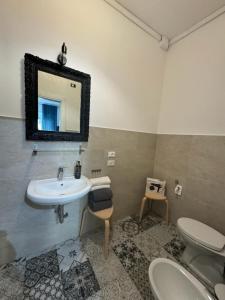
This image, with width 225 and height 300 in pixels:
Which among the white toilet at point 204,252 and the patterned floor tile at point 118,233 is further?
the patterned floor tile at point 118,233

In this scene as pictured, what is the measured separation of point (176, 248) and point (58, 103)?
82.2 inches

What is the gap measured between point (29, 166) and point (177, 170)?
1.82 metres

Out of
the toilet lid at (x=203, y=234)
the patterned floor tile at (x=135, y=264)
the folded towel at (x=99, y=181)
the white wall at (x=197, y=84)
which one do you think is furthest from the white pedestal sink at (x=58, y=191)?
the white wall at (x=197, y=84)

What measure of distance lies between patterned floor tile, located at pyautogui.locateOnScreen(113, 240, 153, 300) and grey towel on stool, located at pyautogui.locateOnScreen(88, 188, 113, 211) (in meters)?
0.50

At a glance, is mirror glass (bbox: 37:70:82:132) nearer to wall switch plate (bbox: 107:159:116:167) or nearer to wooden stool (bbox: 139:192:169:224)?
wall switch plate (bbox: 107:159:116:167)

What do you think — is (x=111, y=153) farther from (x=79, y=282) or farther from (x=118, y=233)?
(x=79, y=282)

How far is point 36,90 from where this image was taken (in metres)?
1.20

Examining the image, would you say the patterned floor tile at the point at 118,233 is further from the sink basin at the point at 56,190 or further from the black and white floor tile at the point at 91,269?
the sink basin at the point at 56,190

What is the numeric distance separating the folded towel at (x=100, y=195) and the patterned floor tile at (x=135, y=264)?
0.58 m

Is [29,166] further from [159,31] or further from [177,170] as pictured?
[159,31]

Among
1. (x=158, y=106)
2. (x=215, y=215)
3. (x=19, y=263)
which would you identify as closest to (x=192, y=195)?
(x=215, y=215)

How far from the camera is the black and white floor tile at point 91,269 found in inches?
43.9

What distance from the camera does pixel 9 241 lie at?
127 cm

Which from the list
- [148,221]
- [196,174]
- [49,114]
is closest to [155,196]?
[148,221]
